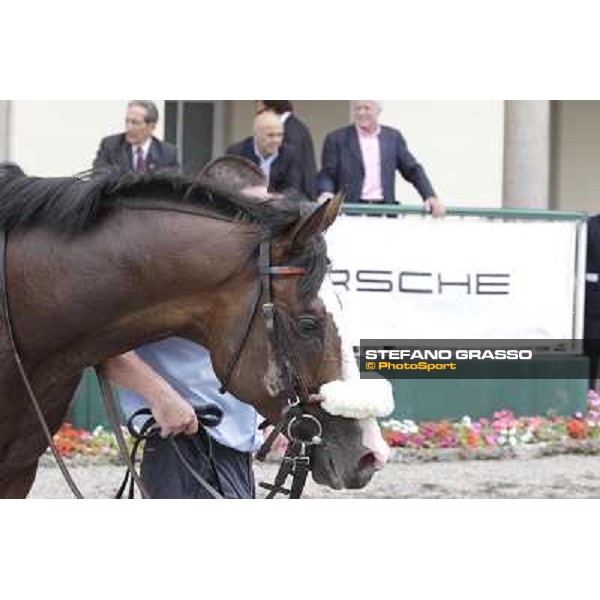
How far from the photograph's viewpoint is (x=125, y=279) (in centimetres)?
475

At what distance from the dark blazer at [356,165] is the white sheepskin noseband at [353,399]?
6.31 m

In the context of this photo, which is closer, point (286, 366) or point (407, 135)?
point (286, 366)

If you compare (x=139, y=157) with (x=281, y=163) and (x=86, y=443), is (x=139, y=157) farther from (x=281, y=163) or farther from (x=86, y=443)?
(x=86, y=443)

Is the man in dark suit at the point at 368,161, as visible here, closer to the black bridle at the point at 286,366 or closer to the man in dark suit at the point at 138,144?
the man in dark suit at the point at 138,144

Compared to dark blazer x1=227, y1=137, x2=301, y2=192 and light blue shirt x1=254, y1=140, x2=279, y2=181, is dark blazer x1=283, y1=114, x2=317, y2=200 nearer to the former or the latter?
dark blazer x1=227, y1=137, x2=301, y2=192

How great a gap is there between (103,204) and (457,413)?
22.6 feet

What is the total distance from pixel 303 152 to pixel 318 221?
6.26 m

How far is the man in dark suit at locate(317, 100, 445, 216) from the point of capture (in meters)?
11.0

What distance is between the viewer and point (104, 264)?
4746 millimetres

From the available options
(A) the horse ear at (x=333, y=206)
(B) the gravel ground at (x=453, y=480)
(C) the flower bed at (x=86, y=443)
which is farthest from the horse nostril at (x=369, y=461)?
(C) the flower bed at (x=86, y=443)

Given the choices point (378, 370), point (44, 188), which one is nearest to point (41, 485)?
point (378, 370)

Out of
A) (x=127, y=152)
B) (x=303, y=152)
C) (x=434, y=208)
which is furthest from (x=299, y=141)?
(x=127, y=152)

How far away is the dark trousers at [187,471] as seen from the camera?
5266 mm

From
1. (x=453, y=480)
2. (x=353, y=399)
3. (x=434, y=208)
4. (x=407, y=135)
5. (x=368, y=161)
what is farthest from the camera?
(x=407, y=135)
